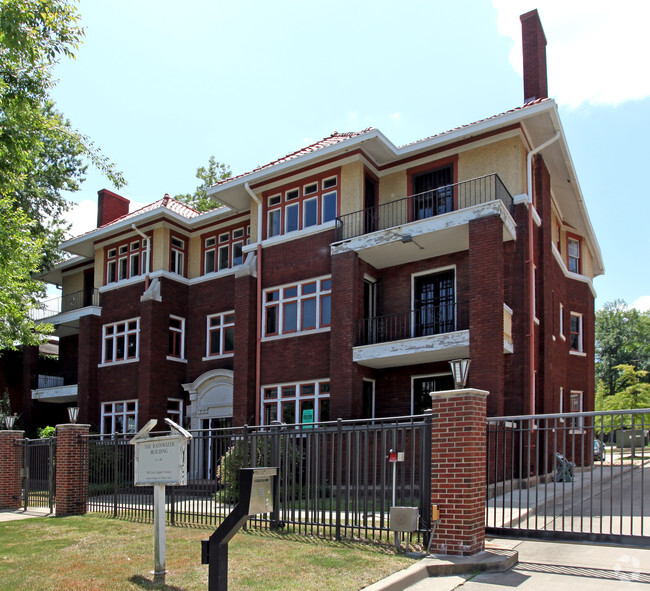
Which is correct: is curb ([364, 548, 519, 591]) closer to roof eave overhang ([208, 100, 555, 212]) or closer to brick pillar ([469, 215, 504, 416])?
brick pillar ([469, 215, 504, 416])

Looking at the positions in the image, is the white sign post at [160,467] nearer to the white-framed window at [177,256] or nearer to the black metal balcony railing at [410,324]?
the black metal balcony railing at [410,324]

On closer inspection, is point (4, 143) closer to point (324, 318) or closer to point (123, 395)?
point (324, 318)

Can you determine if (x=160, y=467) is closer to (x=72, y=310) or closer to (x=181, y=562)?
(x=181, y=562)

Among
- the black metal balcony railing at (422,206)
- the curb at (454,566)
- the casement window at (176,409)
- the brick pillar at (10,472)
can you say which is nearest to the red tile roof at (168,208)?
the casement window at (176,409)

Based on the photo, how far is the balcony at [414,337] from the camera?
17031 millimetres

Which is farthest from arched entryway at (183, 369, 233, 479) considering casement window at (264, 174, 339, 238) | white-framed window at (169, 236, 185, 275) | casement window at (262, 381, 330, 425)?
casement window at (264, 174, 339, 238)

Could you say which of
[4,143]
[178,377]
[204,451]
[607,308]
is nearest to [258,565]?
[204,451]

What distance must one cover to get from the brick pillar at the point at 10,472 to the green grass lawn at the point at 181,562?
18.6 feet

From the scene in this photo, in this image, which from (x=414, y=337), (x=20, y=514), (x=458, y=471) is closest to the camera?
(x=458, y=471)

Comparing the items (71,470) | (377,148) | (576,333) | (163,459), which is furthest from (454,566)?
(576,333)

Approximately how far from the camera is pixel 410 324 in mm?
19156

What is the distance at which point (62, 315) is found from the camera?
27656 millimetres

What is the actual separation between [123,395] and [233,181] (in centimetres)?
949

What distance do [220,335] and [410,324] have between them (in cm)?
806
